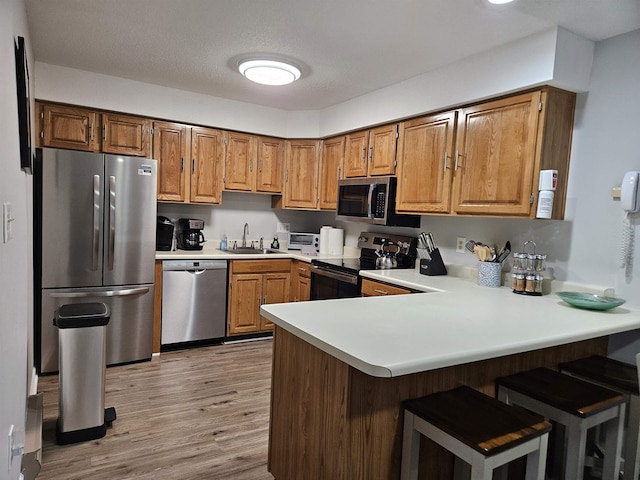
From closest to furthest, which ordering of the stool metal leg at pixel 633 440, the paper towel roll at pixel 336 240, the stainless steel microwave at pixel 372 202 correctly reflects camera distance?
the stool metal leg at pixel 633 440 < the stainless steel microwave at pixel 372 202 < the paper towel roll at pixel 336 240

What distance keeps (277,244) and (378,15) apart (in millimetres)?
2915

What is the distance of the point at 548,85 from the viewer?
2395 mm

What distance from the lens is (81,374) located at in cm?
232

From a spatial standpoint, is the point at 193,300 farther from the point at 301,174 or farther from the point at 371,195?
the point at 371,195

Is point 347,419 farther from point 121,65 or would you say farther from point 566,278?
point 121,65

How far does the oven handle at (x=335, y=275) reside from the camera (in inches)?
133

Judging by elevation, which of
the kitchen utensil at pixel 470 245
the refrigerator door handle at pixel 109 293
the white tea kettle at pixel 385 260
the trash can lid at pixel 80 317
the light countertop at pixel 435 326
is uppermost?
the kitchen utensil at pixel 470 245

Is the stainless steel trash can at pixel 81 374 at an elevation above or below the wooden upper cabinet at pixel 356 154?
below

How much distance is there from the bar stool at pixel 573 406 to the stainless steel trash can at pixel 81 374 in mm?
2114

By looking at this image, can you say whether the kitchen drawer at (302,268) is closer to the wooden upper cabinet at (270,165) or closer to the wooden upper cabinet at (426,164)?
the wooden upper cabinet at (270,165)

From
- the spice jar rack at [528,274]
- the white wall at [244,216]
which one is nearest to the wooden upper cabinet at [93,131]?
the white wall at [244,216]

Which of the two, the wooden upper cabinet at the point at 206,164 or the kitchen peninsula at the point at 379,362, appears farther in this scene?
the wooden upper cabinet at the point at 206,164

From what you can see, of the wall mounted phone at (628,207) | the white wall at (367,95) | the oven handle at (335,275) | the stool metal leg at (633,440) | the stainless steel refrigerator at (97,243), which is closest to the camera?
the stool metal leg at (633,440)

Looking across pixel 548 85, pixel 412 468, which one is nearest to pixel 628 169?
pixel 548 85
